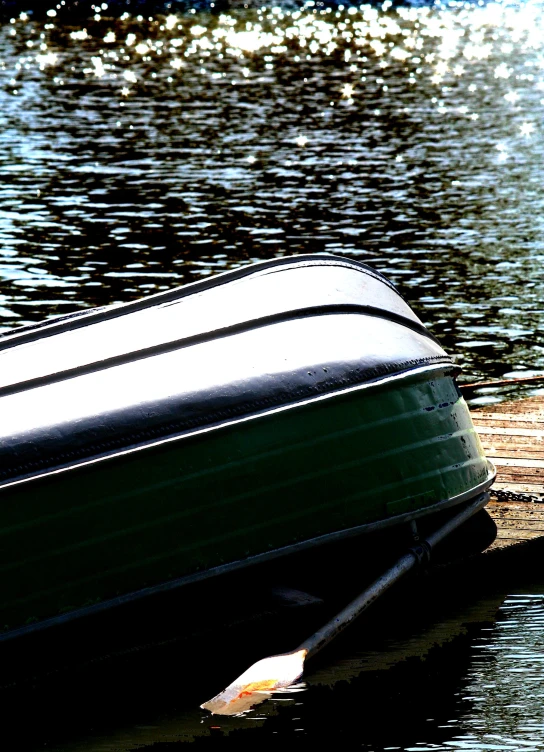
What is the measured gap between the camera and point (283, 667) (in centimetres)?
585

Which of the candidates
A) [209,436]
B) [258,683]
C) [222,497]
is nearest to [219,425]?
[209,436]

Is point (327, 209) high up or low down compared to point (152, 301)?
down

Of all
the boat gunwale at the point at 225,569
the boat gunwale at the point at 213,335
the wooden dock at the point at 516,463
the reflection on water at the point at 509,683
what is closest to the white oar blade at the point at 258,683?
the boat gunwale at the point at 225,569

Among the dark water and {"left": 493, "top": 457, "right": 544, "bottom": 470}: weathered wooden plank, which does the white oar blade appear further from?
{"left": 493, "top": 457, "right": 544, "bottom": 470}: weathered wooden plank

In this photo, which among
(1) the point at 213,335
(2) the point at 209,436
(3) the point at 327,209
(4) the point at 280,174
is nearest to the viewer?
(2) the point at 209,436

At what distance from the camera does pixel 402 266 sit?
598 inches

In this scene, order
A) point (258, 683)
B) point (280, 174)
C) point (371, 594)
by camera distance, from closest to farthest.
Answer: point (258, 683) < point (371, 594) < point (280, 174)

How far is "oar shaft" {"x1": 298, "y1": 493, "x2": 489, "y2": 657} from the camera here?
6.00 metres

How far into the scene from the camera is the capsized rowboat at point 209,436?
5629mm

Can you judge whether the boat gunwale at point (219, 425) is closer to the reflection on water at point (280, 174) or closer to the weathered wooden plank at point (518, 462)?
the weathered wooden plank at point (518, 462)

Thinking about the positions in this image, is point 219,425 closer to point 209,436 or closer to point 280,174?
point 209,436

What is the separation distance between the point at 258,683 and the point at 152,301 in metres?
2.21

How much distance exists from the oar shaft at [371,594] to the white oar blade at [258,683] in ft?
0.33

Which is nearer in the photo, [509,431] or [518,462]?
[518,462]
